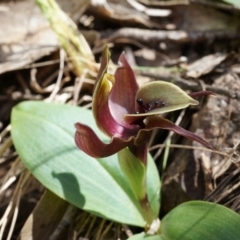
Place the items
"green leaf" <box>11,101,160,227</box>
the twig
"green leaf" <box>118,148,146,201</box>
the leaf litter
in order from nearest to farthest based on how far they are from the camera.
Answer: "green leaf" <box>118,148,146,201</box>, "green leaf" <box>11,101,160,227</box>, the leaf litter, the twig

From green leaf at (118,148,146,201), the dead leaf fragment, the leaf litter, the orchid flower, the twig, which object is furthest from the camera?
the twig

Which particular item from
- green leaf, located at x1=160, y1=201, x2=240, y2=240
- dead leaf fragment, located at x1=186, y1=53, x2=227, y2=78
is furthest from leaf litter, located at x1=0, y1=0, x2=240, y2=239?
green leaf, located at x1=160, y1=201, x2=240, y2=240

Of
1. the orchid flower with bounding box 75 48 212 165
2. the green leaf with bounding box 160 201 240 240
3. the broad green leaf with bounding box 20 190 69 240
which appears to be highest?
the orchid flower with bounding box 75 48 212 165

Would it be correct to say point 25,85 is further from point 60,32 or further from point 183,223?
point 183,223

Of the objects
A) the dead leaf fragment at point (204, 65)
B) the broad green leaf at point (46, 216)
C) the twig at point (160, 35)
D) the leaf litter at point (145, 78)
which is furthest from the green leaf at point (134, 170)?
the twig at point (160, 35)

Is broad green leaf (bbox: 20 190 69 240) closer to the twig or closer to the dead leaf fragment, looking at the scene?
the dead leaf fragment

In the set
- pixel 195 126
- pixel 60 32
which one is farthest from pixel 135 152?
pixel 60 32

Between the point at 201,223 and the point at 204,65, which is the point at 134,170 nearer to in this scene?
the point at 201,223

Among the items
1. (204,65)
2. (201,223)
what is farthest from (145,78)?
(201,223)
